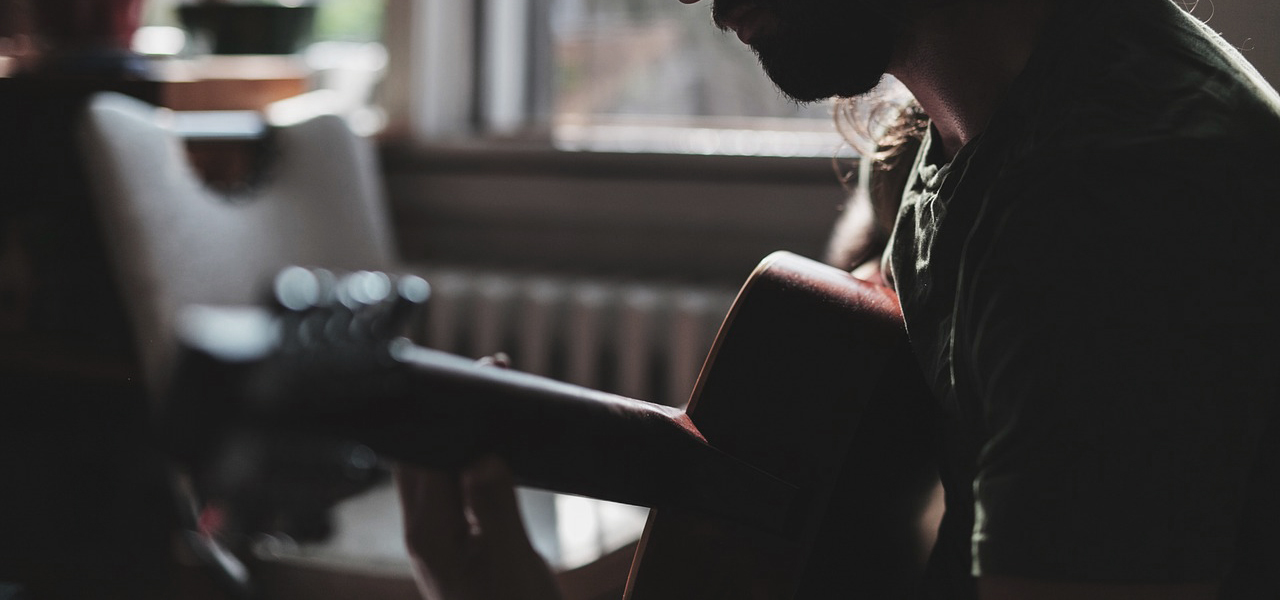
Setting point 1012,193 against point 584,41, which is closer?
point 1012,193

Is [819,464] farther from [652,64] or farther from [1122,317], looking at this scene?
[652,64]

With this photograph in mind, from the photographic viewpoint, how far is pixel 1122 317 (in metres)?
0.47

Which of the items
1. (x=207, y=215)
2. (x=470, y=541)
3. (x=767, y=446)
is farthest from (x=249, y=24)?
(x=767, y=446)

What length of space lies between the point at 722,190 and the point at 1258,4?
3.87 ft

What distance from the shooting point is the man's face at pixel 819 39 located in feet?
2.19

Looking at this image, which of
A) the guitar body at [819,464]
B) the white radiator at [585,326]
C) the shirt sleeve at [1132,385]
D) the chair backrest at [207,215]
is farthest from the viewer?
the white radiator at [585,326]

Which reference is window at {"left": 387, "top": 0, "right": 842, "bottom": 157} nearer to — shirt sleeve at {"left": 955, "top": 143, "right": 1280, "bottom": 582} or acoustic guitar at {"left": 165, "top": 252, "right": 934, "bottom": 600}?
acoustic guitar at {"left": 165, "top": 252, "right": 934, "bottom": 600}

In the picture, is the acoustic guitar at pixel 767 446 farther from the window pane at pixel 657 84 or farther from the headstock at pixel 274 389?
the window pane at pixel 657 84

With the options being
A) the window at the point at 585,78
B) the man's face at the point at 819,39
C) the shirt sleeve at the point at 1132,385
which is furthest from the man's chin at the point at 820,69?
the window at the point at 585,78

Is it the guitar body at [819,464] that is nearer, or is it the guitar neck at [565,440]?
the guitar neck at [565,440]

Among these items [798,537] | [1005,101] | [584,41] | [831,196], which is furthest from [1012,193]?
[584,41]

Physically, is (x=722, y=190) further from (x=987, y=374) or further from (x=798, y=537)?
(x=987, y=374)

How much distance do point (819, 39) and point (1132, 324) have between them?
1.04ft

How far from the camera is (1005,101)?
581 millimetres
